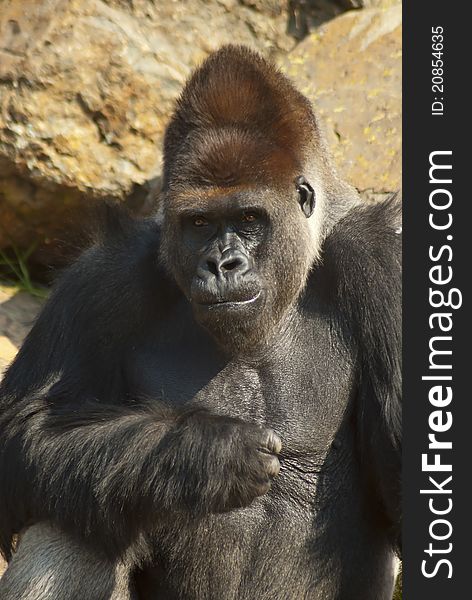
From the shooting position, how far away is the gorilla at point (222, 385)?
471 cm

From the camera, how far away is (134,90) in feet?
23.5

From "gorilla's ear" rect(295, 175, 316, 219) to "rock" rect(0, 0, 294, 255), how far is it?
2.41m

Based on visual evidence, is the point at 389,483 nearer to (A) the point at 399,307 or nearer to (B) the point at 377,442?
(B) the point at 377,442

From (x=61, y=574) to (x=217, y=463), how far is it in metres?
0.80

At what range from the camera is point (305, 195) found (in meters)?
4.91

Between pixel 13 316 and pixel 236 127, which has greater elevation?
pixel 13 316

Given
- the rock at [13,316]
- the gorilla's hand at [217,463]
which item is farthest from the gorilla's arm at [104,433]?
the rock at [13,316]

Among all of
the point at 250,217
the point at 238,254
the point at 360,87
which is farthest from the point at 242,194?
the point at 360,87

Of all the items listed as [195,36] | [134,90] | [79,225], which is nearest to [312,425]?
[79,225]

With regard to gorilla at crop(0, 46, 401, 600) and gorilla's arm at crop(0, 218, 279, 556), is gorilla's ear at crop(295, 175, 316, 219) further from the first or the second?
gorilla's arm at crop(0, 218, 279, 556)

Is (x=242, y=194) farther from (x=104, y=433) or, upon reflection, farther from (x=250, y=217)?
(x=104, y=433)

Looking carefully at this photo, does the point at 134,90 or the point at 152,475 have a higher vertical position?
the point at 134,90

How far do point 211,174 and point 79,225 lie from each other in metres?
2.29

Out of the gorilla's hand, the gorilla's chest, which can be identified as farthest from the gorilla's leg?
the gorilla's chest
